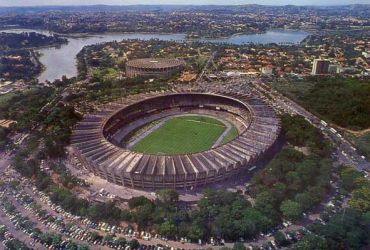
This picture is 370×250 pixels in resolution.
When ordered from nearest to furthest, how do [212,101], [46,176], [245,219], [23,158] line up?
1. [245,219]
2. [46,176]
3. [23,158]
4. [212,101]

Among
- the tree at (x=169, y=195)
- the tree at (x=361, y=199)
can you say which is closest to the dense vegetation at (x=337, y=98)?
the tree at (x=361, y=199)

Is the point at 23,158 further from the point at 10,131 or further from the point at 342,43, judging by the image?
the point at 342,43

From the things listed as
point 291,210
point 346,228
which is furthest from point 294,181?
point 346,228

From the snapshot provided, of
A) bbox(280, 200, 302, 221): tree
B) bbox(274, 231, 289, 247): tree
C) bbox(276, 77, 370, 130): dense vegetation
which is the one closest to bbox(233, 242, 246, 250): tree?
bbox(274, 231, 289, 247): tree

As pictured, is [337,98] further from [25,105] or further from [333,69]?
[25,105]

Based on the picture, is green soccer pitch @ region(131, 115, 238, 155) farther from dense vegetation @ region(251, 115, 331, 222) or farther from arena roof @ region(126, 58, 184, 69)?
arena roof @ region(126, 58, 184, 69)

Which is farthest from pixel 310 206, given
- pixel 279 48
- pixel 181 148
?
pixel 279 48
